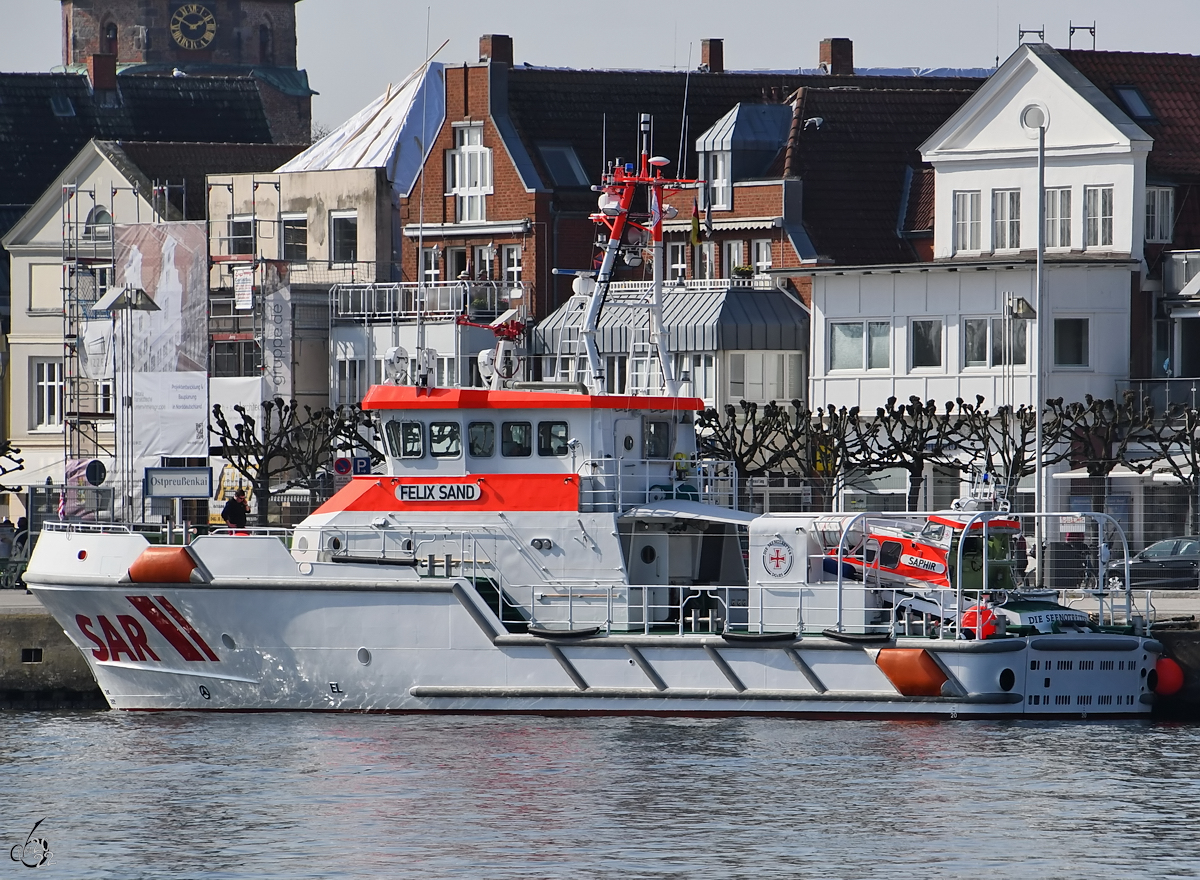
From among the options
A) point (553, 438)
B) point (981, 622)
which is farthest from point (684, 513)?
point (981, 622)

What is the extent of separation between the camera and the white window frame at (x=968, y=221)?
52.7 metres

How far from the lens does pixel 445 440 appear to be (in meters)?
32.9

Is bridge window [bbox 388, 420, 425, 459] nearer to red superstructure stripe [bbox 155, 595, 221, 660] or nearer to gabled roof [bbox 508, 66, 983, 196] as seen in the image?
red superstructure stripe [bbox 155, 595, 221, 660]

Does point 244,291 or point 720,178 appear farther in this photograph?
point 244,291

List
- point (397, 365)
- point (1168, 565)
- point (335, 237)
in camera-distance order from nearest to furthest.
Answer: point (397, 365) → point (1168, 565) → point (335, 237)

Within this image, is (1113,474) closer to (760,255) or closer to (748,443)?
(748,443)

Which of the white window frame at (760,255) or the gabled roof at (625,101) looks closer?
the white window frame at (760,255)

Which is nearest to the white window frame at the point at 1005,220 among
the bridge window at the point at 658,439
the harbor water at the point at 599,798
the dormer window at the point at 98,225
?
the bridge window at the point at 658,439

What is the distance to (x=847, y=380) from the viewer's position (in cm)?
5219

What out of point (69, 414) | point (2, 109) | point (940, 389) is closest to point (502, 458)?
point (940, 389)

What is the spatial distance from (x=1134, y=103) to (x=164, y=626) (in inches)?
1075

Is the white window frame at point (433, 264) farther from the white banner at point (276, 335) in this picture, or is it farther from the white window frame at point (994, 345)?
the white window frame at point (994, 345)

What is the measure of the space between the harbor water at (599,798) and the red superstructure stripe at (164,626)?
1.04 m

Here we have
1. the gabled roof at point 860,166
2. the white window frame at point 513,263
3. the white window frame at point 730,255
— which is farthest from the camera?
the white window frame at point 513,263
